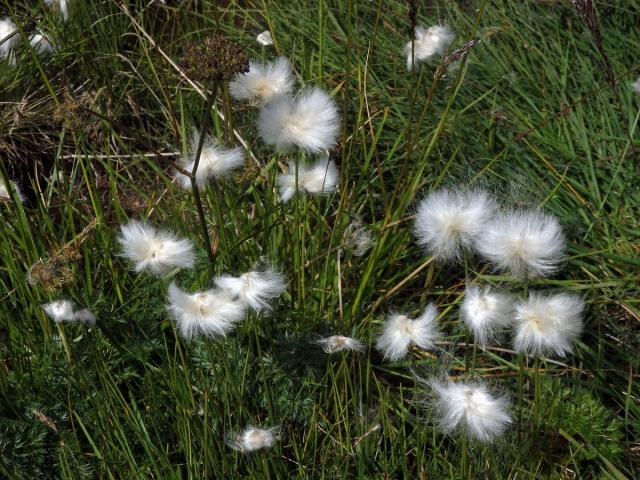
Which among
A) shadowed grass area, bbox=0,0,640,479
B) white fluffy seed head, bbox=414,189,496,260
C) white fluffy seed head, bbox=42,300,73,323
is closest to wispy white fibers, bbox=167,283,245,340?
shadowed grass area, bbox=0,0,640,479

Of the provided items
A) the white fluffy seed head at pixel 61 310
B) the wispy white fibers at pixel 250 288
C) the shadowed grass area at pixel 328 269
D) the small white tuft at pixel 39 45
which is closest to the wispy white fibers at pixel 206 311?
the wispy white fibers at pixel 250 288

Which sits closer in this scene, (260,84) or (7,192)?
(260,84)

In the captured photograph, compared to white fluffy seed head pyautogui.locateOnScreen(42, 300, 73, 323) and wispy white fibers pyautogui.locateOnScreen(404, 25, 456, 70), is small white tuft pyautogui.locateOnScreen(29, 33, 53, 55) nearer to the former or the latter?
wispy white fibers pyautogui.locateOnScreen(404, 25, 456, 70)

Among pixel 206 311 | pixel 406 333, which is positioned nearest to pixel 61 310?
pixel 206 311

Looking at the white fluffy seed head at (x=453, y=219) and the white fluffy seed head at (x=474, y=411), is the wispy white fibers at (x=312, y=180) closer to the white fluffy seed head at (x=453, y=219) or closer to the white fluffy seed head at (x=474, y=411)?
the white fluffy seed head at (x=453, y=219)

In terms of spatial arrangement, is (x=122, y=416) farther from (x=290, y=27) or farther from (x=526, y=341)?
(x=290, y=27)

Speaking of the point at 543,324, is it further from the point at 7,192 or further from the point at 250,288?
the point at 7,192
